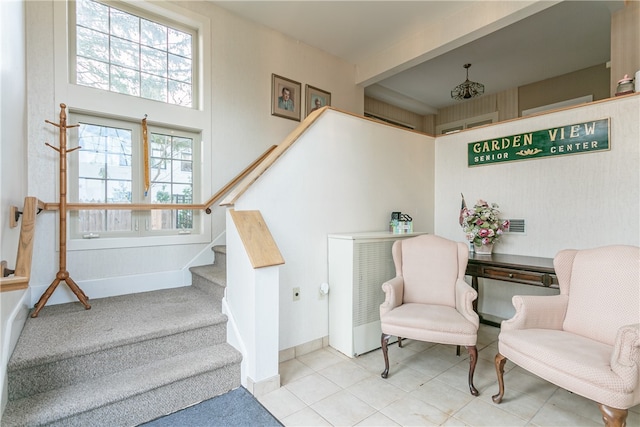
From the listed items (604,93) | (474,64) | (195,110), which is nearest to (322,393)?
(195,110)

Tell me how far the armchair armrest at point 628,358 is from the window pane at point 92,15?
15.4 ft

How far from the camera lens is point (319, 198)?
2814 mm

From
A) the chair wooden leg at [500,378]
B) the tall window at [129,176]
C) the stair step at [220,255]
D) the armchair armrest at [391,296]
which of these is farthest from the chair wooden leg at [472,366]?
the tall window at [129,176]

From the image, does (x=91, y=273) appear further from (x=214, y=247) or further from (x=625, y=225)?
(x=625, y=225)

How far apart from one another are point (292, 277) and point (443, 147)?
262 centimetres

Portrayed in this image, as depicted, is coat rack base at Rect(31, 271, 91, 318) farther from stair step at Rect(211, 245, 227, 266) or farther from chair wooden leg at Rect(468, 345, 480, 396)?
chair wooden leg at Rect(468, 345, 480, 396)

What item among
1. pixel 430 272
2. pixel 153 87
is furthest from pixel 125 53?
pixel 430 272

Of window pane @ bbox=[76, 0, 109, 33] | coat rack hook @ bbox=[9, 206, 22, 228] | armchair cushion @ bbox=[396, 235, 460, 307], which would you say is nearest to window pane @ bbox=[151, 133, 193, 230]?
window pane @ bbox=[76, 0, 109, 33]

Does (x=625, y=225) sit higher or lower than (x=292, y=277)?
higher

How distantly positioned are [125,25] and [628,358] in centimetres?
477

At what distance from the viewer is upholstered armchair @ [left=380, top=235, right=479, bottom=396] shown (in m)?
2.19

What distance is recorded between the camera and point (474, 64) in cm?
514

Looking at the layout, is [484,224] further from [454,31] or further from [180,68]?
[180,68]

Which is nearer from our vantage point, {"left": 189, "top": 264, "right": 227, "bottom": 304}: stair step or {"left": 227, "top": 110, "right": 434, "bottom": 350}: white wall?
{"left": 227, "top": 110, "right": 434, "bottom": 350}: white wall
